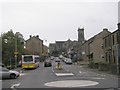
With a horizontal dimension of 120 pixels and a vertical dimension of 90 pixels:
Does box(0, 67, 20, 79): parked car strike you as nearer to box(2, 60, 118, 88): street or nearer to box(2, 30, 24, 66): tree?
box(2, 60, 118, 88): street

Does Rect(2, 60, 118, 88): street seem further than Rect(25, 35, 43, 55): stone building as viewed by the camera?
No

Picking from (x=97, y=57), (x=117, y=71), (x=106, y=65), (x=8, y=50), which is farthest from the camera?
(x=97, y=57)

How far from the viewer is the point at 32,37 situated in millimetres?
144750

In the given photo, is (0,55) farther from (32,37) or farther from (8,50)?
(32,37)

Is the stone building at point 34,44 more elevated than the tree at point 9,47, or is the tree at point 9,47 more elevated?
the stone building at point 34,44

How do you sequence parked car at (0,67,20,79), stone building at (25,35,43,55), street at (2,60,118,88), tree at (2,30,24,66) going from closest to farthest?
street at (2,60,118,88)
parked car at (0,67,20,79)
tree at (2,30,24,66)
stone building at (25,35,43,55)

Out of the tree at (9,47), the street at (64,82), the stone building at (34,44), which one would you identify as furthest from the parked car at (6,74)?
the stone building at (34,44)

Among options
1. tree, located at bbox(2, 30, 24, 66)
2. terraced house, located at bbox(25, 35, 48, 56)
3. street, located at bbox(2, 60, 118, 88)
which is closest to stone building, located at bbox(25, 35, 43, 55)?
terraced house, located at bbox(25, 35, 48, 56)

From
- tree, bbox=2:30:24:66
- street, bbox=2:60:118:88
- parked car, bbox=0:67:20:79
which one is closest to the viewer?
street, bbox=2:60:118:88

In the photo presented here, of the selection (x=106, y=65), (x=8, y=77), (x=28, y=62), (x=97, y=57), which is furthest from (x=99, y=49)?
(x=8, y=77)

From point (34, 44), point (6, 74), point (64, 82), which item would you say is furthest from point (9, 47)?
point (34, 44)

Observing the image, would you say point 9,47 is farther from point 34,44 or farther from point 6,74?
point 34,44

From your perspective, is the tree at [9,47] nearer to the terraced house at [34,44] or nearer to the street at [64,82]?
the street at [64,82]

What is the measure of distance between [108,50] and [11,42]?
24374 millimetres
